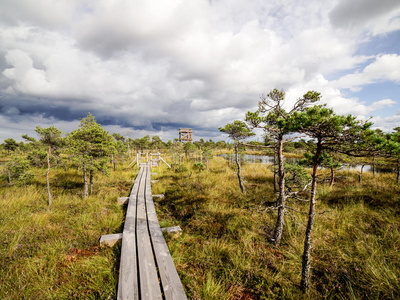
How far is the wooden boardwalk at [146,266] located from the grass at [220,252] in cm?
33

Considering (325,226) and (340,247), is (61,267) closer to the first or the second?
(340,247)

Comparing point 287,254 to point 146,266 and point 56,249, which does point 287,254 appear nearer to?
point 146,266

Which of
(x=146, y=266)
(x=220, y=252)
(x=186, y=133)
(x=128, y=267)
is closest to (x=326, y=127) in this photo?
(x=220, y=252)

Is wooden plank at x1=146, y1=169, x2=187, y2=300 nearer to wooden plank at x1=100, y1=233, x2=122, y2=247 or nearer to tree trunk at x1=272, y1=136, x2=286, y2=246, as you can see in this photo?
wooden plank at x1=100, y1=233, x2=122, y2=247

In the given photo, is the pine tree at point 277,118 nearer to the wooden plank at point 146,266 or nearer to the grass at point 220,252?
the grass at point 220,252

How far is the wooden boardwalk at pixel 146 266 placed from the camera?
3.21 metres

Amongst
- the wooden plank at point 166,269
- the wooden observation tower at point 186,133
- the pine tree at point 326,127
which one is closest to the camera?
the pine tree at point 326,127

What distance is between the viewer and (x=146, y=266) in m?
3.92

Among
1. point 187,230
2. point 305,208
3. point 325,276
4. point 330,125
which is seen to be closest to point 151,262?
point 187,230

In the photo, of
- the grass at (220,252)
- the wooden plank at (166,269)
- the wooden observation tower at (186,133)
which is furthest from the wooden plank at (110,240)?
the wooden observation tower at (186,133)

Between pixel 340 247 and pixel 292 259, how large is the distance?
1.74m

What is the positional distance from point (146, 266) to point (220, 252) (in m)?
2.21

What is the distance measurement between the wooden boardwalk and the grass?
0.33m

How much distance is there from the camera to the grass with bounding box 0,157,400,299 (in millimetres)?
3387
